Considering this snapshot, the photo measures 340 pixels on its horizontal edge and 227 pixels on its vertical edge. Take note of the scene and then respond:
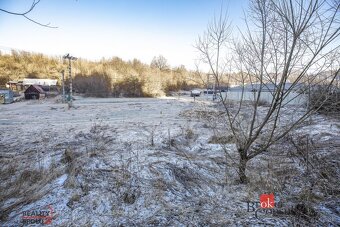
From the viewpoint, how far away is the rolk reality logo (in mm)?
2830

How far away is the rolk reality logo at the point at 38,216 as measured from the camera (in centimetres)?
283

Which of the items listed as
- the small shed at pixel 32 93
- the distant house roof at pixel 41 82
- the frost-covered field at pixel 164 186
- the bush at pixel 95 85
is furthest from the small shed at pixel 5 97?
the frost-covered field at pixel 164 186

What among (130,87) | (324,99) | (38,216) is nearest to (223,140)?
(324,99)

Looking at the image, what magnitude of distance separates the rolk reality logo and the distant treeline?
96.5 ft

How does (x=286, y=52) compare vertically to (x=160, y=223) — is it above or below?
above

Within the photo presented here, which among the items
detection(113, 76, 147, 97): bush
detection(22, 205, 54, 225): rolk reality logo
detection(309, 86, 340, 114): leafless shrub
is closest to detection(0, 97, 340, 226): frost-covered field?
detection(22, 205, 54, 225): rolk reality logo

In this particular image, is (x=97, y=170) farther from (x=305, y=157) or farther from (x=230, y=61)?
(x=305, y=157)

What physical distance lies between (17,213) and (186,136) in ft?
16.9

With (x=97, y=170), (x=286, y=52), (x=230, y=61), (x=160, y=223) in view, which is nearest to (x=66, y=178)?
(x=97, y=170)

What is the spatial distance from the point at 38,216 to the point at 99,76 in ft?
120

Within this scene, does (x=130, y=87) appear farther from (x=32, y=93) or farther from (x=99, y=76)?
(x=32, y=93)

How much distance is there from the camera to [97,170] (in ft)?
13.8

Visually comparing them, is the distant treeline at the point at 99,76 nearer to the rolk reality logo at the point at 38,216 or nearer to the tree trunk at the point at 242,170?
the tree trunk at the point at 242,170

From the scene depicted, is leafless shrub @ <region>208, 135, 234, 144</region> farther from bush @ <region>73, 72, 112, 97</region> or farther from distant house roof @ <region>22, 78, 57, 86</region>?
distant house roof @ <region>22, 78, 57, 86</region>
